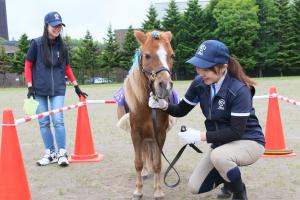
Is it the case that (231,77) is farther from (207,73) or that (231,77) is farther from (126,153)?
(126,153)

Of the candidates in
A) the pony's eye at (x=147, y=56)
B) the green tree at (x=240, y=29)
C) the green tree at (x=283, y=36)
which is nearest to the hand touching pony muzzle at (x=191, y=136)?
the pony's eye at (x=147, y=56)

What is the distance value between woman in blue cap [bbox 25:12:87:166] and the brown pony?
6.19ft

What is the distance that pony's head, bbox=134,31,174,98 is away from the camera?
3.78 m

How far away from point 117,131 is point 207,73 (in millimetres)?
5889

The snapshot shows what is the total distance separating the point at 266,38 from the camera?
51.1 m

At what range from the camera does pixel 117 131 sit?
9445 millimetres

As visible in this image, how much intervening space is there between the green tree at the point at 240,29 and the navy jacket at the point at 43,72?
4480cm

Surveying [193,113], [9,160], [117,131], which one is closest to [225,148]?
[9,160]

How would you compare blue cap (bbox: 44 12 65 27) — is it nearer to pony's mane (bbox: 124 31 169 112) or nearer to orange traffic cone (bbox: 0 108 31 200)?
pony's mane (bbox: 124 31 169 112)

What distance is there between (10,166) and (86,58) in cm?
4827

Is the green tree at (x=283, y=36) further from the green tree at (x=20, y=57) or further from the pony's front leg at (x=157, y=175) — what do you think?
the pony's front leg at (x=157, y=175)

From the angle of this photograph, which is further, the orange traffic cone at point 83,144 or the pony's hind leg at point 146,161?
the orange traffic cone at point 83,144

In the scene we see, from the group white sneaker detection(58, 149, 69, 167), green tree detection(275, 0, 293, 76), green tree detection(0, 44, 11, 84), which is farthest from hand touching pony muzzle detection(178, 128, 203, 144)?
green tree detection(0, 44, 11, 84)

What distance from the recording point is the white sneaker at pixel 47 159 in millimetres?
6246
